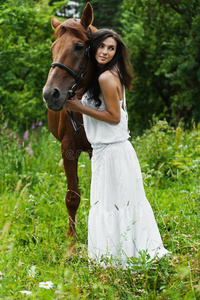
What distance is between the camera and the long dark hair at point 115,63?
2.72 metres

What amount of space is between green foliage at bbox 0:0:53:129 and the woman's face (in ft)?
21.2

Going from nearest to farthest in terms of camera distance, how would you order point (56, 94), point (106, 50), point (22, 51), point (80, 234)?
point (56, 94) < point (106, 50) < point (80, 234) < point (22, 51)

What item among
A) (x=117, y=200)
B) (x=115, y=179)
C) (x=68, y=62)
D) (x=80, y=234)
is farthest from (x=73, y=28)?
(x=80, y=234)

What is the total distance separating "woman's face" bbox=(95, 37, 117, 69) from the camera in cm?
269

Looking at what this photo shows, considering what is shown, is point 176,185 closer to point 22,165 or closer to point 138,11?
point 22,165

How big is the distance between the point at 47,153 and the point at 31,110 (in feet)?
16.0

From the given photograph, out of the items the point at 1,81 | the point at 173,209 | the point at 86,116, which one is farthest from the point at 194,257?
the point at 1,81

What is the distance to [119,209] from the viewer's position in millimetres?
2777

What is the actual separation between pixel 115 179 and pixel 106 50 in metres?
0.97

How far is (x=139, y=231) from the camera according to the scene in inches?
111

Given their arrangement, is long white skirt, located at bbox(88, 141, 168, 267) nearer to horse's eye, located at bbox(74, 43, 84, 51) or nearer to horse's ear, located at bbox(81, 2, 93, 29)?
horse's eye, located at bbox(74, 43, 84, 51)

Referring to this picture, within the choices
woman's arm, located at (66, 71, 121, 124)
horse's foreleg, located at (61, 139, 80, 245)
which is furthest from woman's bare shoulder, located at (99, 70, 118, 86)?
horse's foreleg, located at (61, 139, 80, 245)

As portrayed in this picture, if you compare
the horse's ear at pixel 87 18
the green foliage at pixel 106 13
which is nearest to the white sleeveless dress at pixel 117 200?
the horse's ear at pixel 87 18

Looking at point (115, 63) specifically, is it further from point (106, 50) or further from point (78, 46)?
point (78, 46)
